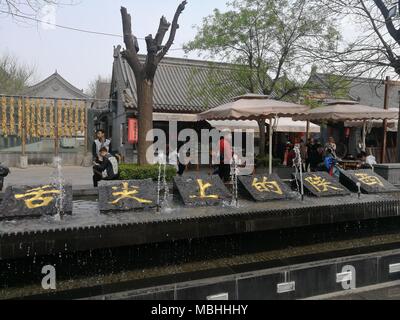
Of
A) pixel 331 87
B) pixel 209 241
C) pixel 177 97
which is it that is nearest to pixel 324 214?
pixel 209 241

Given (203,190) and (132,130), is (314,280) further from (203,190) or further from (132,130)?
(132,130)

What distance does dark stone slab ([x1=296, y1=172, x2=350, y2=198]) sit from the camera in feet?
16.8

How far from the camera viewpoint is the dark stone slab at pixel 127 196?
4.02 metres

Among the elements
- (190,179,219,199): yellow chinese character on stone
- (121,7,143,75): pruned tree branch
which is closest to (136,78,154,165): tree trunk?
(121,7,143,75): pruned tree branch

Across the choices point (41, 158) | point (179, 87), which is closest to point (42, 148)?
point (41, 158)

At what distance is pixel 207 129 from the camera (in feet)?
59.2

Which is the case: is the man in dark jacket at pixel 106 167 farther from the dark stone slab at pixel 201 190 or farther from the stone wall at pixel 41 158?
the stone wall at pixel 41 158

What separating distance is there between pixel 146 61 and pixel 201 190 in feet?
15.3

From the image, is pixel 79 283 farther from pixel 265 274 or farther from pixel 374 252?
pixel 374 252

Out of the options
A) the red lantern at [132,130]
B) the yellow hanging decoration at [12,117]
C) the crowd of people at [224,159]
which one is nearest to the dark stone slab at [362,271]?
the crowd of people at [224,159]

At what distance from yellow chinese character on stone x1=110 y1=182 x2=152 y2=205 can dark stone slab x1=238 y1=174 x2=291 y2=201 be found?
1444mm

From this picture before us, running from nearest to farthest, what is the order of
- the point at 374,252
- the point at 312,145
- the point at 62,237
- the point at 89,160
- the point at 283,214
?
the point at 62,237 < the point at 374,252 < the point at 283,214 < the point at 312,145 < the point at 89,160

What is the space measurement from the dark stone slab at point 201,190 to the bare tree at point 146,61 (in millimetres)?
3972

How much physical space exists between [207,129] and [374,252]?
1439 cm
